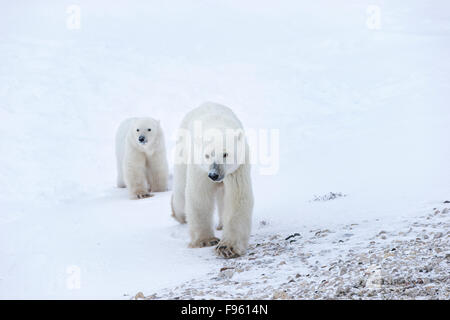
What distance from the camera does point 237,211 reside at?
4508mm

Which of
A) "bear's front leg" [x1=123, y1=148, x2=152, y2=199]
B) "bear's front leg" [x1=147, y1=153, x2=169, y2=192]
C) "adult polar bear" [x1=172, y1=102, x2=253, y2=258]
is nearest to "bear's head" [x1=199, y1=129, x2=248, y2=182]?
"adult polar bear" [x1=172, y1=102, x2=253, y2=258]

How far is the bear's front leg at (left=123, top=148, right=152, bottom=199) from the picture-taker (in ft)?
26.6

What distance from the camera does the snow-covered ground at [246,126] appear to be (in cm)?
398

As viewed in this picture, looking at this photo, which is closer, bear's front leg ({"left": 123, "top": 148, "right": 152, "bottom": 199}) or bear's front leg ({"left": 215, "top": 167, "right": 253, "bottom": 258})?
bear's front leg ({"left": 215, "top": 167, "right": 253, "bottom": 258})

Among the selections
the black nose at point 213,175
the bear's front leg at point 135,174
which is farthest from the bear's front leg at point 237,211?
the bear's front leg at point 135,174

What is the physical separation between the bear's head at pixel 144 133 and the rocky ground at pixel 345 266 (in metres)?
3.80

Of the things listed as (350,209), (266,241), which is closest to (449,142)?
(350,209)

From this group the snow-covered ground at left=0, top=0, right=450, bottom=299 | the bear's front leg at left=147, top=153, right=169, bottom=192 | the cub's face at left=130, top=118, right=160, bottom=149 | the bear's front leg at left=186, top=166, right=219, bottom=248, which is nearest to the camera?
the snow-covered ground at left=0, top=0, right=450, bottom=299

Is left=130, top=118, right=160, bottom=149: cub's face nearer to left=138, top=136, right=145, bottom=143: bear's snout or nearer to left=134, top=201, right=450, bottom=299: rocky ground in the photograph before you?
left=138, top=136, right=145, bottom=143: bear's snout

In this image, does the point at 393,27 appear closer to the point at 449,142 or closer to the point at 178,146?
the point at 449,142

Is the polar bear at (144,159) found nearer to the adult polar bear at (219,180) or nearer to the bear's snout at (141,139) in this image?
the bear's snout at (141,139)

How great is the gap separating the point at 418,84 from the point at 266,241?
8697 millimetres

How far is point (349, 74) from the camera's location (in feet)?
49.9

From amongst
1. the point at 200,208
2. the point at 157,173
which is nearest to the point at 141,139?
the point at 157,173
